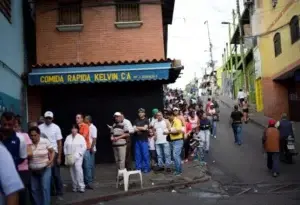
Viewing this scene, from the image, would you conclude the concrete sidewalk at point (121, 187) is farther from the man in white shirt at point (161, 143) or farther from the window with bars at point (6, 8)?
the window with bars at point (6, 8)

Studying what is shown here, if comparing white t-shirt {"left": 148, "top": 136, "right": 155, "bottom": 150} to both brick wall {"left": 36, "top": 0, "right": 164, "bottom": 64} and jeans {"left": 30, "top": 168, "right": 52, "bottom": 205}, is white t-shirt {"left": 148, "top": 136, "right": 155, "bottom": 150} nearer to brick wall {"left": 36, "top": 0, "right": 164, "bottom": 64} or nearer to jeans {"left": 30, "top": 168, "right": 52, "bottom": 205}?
brick wall {"left": 36, "top": 0, "right": 164, "bottom": 64}

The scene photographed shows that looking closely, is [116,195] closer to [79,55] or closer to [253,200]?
[253,200]

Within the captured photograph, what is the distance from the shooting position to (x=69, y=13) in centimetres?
1496

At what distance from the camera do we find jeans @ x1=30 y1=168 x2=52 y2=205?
304 inches

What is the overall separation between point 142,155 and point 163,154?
1.99 ft

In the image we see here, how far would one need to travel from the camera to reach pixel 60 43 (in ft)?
48.2

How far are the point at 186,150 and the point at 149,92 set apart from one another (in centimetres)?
239

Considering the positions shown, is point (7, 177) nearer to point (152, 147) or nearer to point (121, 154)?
point (121, 154)

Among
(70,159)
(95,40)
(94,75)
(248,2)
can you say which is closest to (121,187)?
(70,159)

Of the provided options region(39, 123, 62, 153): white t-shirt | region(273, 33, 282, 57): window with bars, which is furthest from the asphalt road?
region(273, 33, 282, 57): window with bars

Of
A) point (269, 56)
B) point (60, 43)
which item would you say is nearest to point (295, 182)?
point (60, 43)

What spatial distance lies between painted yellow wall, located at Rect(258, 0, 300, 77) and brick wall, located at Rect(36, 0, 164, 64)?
10.7 metres

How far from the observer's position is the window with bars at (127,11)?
1494 centimetres

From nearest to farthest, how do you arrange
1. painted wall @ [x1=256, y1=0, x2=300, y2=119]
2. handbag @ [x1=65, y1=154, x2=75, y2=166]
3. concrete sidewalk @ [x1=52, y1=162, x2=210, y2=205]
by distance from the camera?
concrete sidewalk @ [x1=52, y1=162, x2=210, y2=205] → handbag @ [x1=65, y1=154, x2=75, y2=166] → painted wall @ [x1=256, y1=0, x2=300, y2=119]
